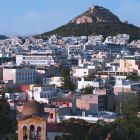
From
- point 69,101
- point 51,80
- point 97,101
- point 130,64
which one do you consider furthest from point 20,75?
point 69,101

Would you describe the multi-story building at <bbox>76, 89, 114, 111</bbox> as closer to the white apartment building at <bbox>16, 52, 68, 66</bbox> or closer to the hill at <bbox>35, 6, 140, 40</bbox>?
the white apartment building at <bbox>16, 52, 68, 66</bbox>

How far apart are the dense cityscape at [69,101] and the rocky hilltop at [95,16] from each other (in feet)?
269

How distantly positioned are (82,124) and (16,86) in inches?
1244

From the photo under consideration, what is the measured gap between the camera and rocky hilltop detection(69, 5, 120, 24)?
17538cm

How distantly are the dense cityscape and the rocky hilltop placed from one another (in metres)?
82.0

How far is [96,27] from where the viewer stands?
6452 inches

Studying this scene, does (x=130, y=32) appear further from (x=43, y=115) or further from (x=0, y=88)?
(x=43, y=115)

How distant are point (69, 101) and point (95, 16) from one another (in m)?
145

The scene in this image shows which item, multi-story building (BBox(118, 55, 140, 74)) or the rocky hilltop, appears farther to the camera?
the rocky hilltop

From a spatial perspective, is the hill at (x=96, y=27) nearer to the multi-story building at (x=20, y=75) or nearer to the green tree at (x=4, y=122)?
the multi-story building at (x=20, y=75)

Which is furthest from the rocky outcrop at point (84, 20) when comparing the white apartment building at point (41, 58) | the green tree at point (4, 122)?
the green tree at point (4, 122)

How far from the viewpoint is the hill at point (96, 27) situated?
162 m

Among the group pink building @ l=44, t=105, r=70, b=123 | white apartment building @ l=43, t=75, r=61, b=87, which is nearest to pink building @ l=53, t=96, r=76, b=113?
pink building @ l=44, t=105, r=70, b=123

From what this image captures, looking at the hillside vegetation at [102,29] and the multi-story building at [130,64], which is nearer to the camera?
the multi-story building at [130,64]
